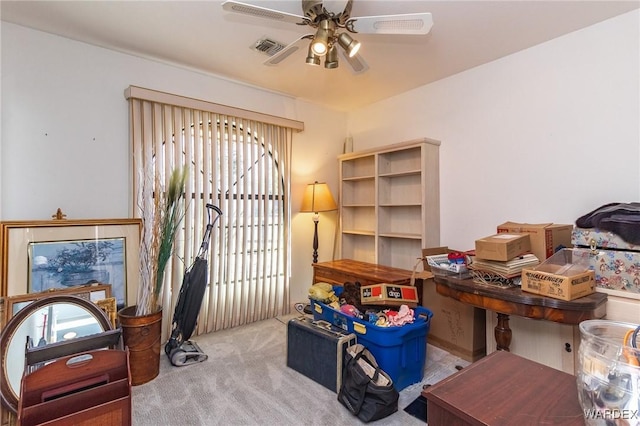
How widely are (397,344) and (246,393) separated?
3.45ft

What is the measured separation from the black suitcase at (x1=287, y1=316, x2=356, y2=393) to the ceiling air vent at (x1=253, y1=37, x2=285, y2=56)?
219 cm

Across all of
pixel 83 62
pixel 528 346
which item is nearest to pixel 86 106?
pixel 83 62

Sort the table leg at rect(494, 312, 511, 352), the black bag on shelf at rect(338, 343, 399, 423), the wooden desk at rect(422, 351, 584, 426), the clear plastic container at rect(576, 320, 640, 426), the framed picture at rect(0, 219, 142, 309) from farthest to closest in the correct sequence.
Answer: the framed picture at rect(0, 219, 142, 309) < the table leg at rect(494, 312, 511, 352) < the black bag on shelf at rect(338, 343, 399, 423) < the wooden desk at rect(422, 351, 584, 426) < the clear plastic container at rect(576, 320, 640, 426)

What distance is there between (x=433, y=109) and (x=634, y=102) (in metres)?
1.55

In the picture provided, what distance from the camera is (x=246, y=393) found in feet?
6.96

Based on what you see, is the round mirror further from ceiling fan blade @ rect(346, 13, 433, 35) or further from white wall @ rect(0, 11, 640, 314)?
ceiling fan blade @ rect(346, 13, 433, 35)

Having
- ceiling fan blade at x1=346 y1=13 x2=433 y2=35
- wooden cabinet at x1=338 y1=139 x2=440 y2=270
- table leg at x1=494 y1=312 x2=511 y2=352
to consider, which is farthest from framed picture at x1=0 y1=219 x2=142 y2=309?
table leg at x1=494 y1=312 x2=511 y2=352

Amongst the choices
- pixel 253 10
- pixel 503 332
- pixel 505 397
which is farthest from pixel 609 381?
pixel 253 10

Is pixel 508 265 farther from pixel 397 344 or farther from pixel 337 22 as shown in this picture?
pixel 337 22

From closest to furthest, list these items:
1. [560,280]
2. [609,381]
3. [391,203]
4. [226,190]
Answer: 1. [609,381]
2. [560,280]
3. [226,190]
4. [391,203]

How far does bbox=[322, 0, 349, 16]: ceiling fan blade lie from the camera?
1864 millimetres

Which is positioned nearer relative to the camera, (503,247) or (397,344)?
(503,247)

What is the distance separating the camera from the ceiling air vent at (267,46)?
2510mm

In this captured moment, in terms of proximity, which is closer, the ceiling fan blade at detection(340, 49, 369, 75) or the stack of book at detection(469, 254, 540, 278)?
the stack of book at detection(469, 254, 540, 278)
